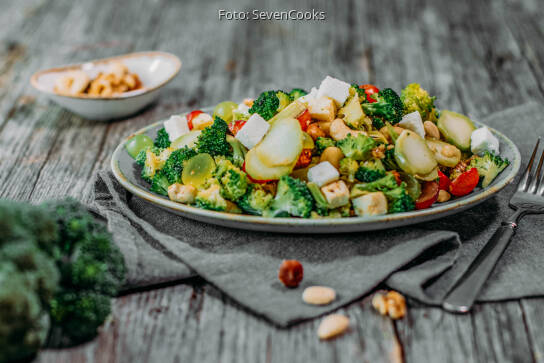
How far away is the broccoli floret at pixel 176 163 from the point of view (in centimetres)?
232

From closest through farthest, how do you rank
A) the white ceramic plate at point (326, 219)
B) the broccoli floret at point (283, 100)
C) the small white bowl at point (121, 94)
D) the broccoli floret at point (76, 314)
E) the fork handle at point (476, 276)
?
the broccoli floret at point (76, 314) < the fork handle at point (476, 276) < the white ceramic plate at point (326, 219) < the broccoli floret at point (283, 100) < the small white bowl at point (121, 94)

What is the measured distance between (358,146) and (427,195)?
365 mm

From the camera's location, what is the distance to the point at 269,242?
2.22 metres

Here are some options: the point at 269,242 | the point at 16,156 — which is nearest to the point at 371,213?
the point at 269,242

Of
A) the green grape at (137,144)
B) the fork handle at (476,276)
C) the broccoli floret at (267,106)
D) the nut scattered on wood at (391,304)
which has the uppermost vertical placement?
the broccoli floret at (267,106)

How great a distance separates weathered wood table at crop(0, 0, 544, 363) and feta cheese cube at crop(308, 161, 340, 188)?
1.66 feet

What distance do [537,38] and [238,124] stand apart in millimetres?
3949

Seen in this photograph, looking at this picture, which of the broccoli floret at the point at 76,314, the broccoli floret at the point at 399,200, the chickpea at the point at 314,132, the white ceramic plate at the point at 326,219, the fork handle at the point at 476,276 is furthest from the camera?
the chickpea at the point at 314,132

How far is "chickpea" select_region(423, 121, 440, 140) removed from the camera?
2.53 meters

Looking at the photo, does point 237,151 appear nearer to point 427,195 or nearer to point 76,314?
point 427,195

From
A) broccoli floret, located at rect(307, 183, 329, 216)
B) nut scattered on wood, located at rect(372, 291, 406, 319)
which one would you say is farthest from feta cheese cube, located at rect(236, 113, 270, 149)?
nut scattered on wood, located at rect(372, 291, 406, 319)

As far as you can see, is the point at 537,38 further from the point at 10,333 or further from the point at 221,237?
the point at 10,333

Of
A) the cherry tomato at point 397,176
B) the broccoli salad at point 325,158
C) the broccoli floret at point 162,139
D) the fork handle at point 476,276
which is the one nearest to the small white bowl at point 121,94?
the broccoli floret at point 162,139

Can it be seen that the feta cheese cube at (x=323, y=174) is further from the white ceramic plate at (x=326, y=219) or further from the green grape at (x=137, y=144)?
the green grape at (x=137, y=144)
